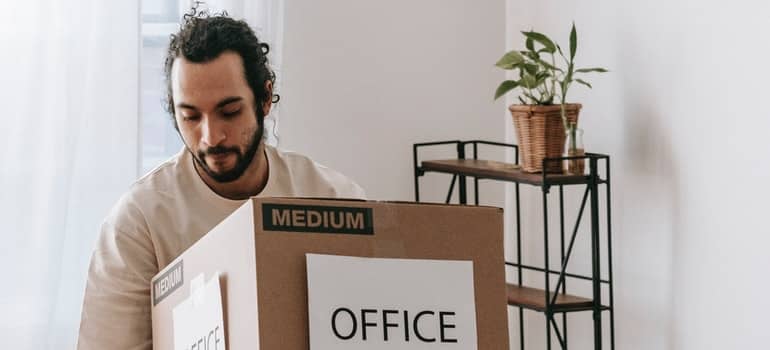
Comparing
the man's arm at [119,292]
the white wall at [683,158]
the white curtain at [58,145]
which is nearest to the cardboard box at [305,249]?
the man's arm at [119,292]

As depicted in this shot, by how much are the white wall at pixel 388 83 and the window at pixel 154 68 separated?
328 millimetres

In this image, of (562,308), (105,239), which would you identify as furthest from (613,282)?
(105,239)

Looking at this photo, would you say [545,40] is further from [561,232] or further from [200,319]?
[200,319]

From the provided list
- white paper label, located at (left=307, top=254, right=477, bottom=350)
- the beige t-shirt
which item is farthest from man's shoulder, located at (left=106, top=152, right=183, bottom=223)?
white paper label, located at (left=307, top=254, right=477, bottom=350)

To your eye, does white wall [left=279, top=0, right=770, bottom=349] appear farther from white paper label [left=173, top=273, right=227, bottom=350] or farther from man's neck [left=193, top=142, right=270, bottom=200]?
white paper label [left=173, top=273, right=227, bottom=350]

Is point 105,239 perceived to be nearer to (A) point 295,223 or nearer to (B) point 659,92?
(A) point 295,223

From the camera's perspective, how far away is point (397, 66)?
9.73 ft

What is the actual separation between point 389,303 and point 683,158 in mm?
1467

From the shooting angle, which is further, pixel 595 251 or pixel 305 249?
pixel 595 251

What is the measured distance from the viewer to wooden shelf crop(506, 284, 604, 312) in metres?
2.54

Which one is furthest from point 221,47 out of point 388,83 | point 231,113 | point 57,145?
point 388,83

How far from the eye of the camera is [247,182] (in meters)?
1.70

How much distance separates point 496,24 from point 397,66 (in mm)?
331

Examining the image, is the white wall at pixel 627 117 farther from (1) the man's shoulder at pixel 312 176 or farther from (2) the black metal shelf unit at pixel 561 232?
(1) the man's shoulder at pixel 312 176
